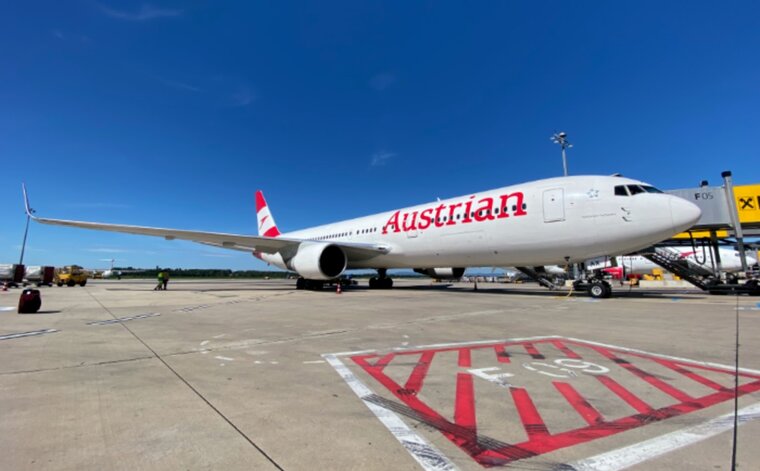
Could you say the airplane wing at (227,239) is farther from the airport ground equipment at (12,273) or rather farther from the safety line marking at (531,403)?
the airport ground equipment at (12,273)

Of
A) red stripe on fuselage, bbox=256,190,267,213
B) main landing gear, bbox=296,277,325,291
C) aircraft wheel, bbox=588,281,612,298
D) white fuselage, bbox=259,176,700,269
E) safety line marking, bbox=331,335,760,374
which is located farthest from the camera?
red stripe on fuselage, bbox=256,190,267,213

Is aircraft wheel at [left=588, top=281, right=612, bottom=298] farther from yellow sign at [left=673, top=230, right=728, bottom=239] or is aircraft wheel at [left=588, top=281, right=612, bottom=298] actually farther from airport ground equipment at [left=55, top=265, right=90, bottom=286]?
airport ground equipment at [left=55, top=265, right=90, bottom=286]

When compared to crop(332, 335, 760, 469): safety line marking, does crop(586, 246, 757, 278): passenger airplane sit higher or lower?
higher

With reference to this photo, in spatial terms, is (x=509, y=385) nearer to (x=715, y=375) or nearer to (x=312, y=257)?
(x=715, y=375)

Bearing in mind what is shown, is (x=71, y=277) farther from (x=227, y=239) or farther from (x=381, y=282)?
(x=381, y=282)

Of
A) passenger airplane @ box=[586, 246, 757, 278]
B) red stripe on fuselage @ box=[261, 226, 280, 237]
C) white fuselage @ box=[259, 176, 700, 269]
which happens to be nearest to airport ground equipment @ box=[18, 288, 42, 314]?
white fuselage @ box=[259, 176, 700, 269]

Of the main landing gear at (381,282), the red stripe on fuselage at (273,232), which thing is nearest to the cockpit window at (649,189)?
the main landing gear at (381,282)

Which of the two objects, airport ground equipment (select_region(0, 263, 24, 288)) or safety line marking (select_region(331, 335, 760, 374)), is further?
airport ground equipment (select_region(0, 263, 24, 288))

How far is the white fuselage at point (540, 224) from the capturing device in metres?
11.8

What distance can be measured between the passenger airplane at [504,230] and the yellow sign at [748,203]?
10.8m

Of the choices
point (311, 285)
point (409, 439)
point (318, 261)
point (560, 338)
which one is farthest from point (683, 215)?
point (311, 285)

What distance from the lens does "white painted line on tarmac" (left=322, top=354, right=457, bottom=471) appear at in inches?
79.9

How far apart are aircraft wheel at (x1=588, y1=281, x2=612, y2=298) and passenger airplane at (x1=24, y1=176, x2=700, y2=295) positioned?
102 millimetres

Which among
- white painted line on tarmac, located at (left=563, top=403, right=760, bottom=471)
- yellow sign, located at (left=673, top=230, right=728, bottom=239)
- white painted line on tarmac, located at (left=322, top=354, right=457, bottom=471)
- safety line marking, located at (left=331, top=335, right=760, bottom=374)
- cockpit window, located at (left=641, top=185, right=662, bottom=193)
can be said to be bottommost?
white painted line on tarmac, located at (left=563, top=403, right=760, bottom=471)
